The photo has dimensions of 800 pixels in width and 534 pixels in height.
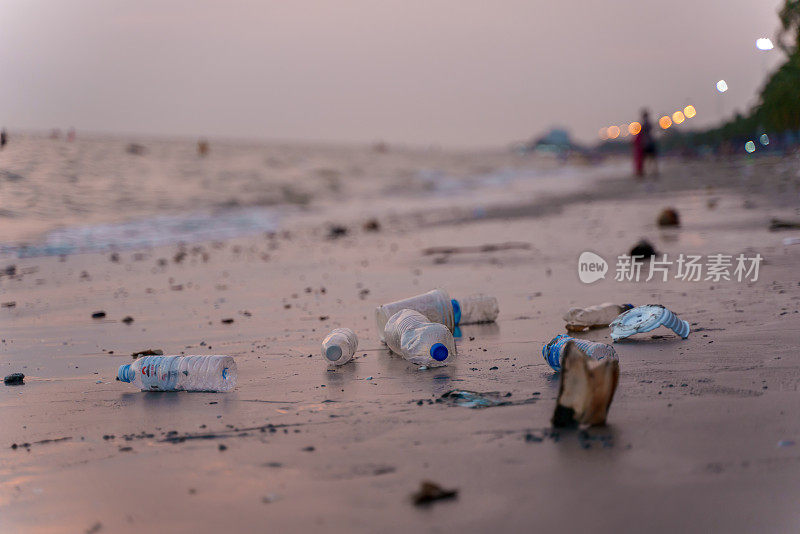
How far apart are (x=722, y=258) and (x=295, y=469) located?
5002 millimetres

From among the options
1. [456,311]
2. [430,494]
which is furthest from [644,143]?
[430,494]

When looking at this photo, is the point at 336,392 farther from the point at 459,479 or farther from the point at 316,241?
the point at 316,241

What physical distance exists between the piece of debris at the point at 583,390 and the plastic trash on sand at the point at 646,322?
55.5 inches

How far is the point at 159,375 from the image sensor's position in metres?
3.44

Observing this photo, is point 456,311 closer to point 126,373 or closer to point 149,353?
point 149,353

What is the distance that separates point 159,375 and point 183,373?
0.11m

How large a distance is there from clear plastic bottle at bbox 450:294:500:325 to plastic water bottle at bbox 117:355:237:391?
5.70ft

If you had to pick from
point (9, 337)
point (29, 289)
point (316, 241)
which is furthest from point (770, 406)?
point (316, 241)

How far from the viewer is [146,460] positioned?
247 centimetres

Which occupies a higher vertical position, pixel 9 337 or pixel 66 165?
pixel 66 165

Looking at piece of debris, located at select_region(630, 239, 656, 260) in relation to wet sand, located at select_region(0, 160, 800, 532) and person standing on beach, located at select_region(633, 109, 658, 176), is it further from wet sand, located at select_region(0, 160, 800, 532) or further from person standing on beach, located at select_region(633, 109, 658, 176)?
person standing on beach, located at select_region(633, 109, 658, 176)

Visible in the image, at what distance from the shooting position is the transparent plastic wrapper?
4.20m

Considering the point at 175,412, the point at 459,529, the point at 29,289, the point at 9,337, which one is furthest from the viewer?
the point at 29,289

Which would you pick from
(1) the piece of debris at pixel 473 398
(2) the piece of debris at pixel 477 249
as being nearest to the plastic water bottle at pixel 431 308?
(1) the piece of debris at pixel 473 398
